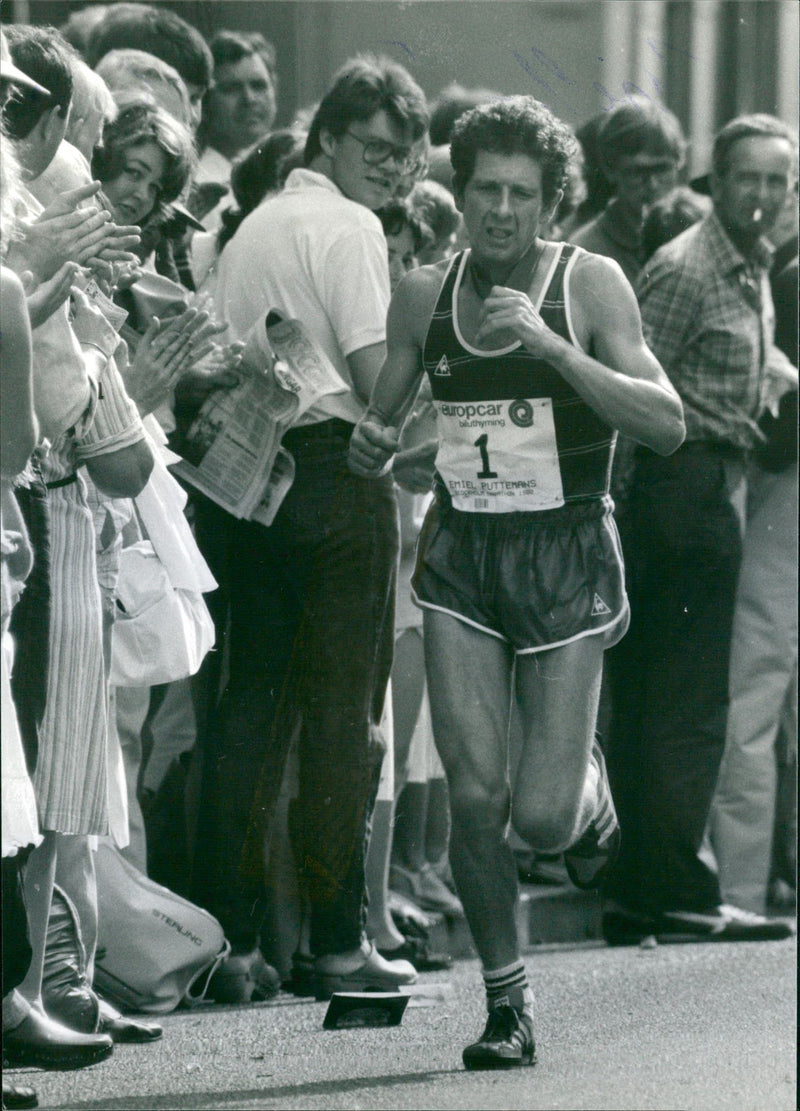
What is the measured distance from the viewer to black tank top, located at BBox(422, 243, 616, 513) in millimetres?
4781

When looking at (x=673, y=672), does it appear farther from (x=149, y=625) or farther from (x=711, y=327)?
(x=149, y=625)

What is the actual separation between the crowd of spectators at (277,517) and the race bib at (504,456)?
1.87 feet

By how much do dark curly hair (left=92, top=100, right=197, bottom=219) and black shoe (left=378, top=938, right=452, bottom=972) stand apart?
2175 millimetres

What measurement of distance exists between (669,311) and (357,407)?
1.08 m

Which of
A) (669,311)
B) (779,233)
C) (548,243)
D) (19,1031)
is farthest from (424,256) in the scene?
(19,1031)

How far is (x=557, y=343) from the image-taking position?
15.0ft

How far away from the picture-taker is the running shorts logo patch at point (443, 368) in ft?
15.9

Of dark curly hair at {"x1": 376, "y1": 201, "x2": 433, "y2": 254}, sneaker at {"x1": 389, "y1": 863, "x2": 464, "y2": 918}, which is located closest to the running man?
dark curly hair at {"x1": 376, "y1": 201, "x2": 433, "y2": 254}

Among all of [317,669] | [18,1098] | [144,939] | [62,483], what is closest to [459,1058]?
[144,939]

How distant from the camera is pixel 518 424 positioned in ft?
15.8

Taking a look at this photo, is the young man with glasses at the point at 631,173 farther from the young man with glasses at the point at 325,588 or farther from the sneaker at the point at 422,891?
the sneaker at the point at 422,891

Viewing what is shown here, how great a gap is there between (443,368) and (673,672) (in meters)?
1.48

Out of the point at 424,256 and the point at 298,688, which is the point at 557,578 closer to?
the point at 298,688

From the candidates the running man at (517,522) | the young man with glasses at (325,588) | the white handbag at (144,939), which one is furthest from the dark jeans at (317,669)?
the running man at (517,522)
